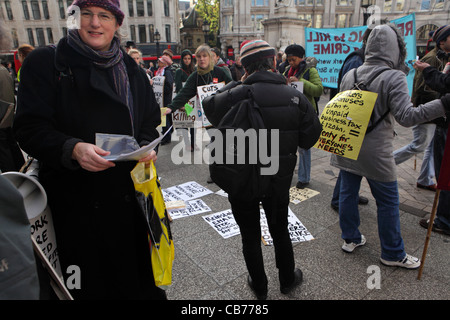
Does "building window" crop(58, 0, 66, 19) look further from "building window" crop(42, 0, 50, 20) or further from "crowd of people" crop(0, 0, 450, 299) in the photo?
"crowd of people" crop(0, 0, 450, 299)

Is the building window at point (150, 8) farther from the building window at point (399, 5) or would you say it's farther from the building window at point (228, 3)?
the building window at point (399, 5)

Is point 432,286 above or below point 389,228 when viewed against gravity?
below

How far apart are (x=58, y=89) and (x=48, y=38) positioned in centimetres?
5827

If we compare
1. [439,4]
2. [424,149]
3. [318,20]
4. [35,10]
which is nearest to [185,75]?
[424,149]

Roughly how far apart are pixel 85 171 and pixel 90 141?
0.17 m

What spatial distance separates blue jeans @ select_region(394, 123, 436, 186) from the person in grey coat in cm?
207

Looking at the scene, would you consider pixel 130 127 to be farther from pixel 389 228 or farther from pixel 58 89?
pixel 389 228

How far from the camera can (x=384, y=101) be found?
258cm

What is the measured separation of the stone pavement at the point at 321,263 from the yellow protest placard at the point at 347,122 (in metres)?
1.03

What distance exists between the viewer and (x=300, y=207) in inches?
159

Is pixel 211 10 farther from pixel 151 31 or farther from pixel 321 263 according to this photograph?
pixel 321 263

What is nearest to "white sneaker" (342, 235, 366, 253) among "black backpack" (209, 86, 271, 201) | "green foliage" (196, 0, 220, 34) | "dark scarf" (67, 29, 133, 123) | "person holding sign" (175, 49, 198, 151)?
"black backpack" (209, 86, 271, 201)

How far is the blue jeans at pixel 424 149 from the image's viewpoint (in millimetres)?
4340
